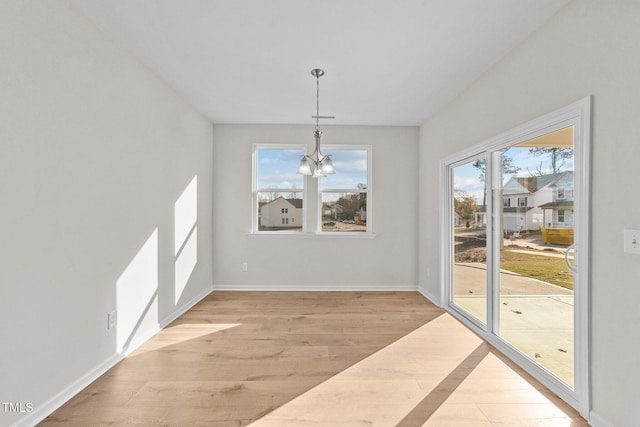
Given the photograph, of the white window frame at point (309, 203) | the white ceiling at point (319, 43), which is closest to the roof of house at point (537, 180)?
the white ceiling at point (319, 43)

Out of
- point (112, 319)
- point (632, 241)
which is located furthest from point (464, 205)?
point (112, 319)

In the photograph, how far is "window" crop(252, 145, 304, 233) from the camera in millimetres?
4758

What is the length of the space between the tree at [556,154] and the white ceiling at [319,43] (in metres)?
0.91

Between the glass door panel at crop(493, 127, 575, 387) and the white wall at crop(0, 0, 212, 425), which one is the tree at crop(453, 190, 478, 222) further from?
the white wall at crop(0, 0, 212, 425)

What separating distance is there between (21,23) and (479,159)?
3728mm

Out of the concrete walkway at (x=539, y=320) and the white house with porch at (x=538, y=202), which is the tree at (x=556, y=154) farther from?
the concrete walkway at (x=539, y=320)

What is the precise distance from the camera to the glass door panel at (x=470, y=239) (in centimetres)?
315

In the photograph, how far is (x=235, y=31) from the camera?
7.50 ft

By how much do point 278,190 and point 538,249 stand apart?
11.3ft

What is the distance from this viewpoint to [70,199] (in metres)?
1.98

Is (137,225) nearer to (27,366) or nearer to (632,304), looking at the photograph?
(27,366)

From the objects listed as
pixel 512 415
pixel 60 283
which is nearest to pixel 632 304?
pixel 512 415

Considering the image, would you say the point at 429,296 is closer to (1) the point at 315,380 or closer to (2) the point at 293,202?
(2) the point at 293,202

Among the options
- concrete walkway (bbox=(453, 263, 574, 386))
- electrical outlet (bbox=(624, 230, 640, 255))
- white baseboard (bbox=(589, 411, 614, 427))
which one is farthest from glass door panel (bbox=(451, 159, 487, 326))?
electrical outlet (bbox=(624, 230, 640, 255))
